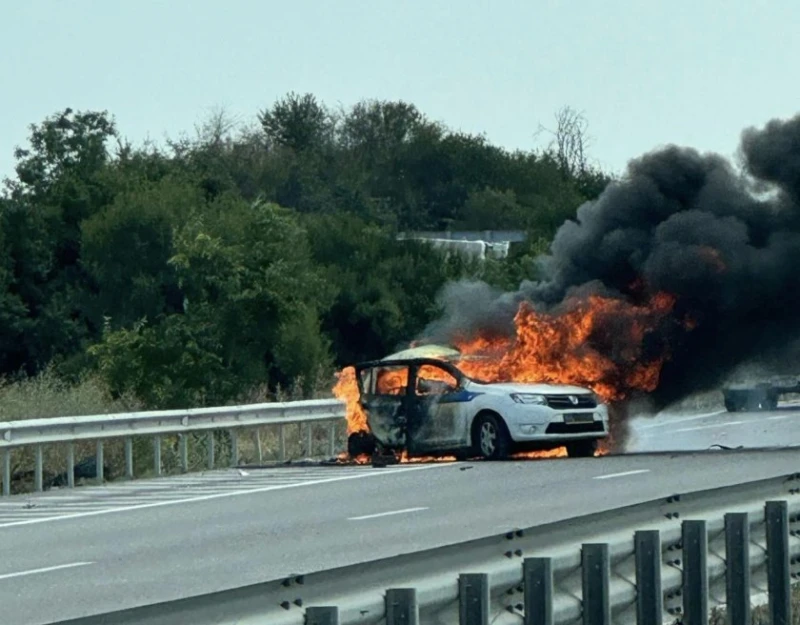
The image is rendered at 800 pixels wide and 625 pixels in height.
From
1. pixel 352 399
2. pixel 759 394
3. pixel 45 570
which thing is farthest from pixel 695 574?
pixel 759 394

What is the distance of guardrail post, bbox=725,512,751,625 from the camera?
10.2m

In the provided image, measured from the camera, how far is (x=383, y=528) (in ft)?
56.7

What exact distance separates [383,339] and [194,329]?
15568 mm

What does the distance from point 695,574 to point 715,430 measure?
2578cm

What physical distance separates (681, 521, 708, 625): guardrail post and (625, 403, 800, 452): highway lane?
59.2ft

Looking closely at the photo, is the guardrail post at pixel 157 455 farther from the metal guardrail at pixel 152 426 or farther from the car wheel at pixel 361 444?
the car wheel at pixel 361 444

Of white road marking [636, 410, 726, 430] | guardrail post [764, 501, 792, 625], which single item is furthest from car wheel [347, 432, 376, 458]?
guardrail post [764, 501, 792, 625]

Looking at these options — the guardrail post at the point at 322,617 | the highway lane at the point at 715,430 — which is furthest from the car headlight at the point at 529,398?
the guardrail post at the point at 322,617

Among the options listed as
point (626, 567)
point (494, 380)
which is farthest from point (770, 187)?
point (626, 567)

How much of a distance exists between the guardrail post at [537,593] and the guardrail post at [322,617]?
1.66 m

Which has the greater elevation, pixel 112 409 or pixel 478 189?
pixel 478 189

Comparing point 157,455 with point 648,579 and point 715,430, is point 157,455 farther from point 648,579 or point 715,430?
point 648,579

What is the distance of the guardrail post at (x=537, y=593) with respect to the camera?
8312mm

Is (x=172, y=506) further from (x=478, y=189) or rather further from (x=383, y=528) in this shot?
(x=478, y=189)
